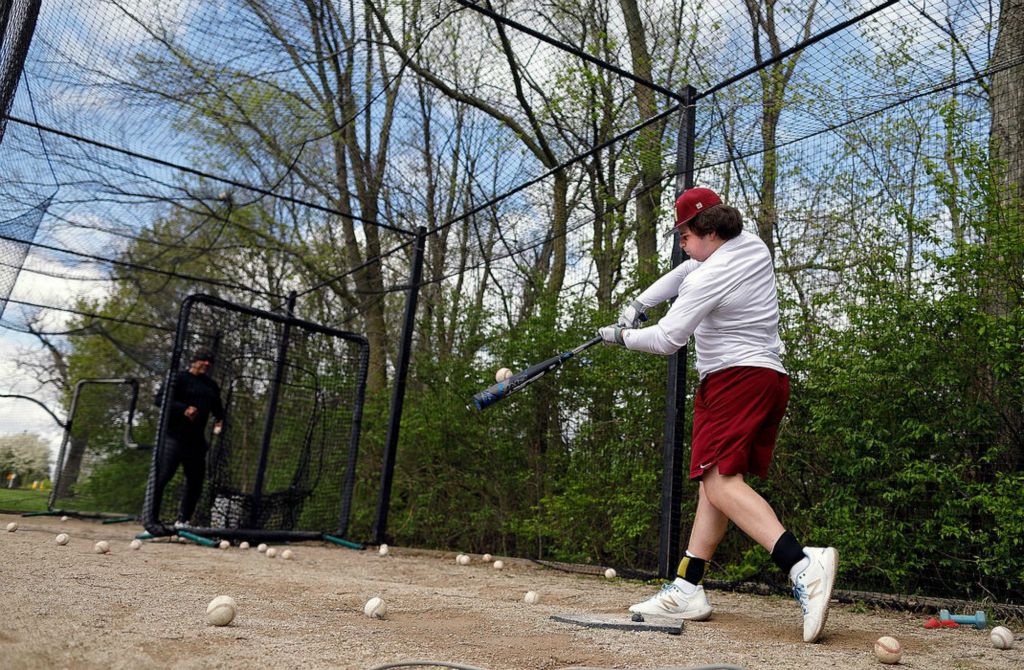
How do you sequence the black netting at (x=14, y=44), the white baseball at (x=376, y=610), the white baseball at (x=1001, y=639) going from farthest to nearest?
the black netting at (x=14, y=44) < the white baseball at (x=376, y=610) < the white baseball at (x=1001, y=639)

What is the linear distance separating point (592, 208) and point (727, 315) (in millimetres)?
A: 4941

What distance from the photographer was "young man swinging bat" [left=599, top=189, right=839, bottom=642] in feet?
9.07

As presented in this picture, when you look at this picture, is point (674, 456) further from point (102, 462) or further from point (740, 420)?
point (102, 462)

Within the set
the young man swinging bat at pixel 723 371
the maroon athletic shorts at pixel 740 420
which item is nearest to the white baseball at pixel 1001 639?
the young man swinging bat at pixel 723 371

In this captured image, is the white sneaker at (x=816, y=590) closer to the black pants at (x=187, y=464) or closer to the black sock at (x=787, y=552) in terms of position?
the black sock at (x=787, y=552)

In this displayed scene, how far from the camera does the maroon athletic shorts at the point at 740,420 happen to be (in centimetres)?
277

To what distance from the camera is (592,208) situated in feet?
25.3

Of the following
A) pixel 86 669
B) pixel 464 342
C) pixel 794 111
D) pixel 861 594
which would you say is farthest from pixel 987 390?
pixel 464 342

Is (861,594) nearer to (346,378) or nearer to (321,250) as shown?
(346,378)

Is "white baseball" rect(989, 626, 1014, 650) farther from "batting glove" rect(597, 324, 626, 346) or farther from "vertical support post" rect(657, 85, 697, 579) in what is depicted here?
"vertical support post" rect(657, 85, 697, 579)

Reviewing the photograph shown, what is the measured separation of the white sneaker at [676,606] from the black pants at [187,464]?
460cm

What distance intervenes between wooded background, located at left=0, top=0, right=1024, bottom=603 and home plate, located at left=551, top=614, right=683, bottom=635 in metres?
1.52

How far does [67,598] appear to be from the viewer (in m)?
2.67

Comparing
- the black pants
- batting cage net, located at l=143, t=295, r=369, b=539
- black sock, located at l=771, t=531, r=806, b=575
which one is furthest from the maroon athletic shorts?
the black pants
